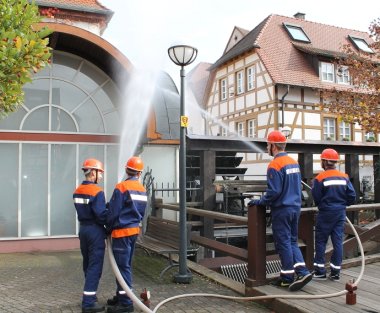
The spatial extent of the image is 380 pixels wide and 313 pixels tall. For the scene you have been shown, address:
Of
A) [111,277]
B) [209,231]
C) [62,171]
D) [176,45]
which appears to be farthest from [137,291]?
[62,171]

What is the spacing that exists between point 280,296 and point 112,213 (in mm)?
2217

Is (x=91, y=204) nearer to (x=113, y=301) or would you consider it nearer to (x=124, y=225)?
(x=124, y=225)

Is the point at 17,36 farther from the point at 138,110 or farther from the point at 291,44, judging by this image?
the point at 291,44

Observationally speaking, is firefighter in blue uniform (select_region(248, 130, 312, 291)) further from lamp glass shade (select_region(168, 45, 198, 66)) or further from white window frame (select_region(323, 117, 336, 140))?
white window frame (select_region(323, 117, 336, 140))

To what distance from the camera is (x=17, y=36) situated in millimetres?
6152

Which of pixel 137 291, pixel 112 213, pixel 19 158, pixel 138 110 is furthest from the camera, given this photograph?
pixel 138 110

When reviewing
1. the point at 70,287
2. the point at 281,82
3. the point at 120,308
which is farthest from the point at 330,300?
the point at 281,82

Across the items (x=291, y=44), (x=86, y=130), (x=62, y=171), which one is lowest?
(x=62, y=171)

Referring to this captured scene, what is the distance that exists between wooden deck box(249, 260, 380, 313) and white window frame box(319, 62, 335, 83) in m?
20.8

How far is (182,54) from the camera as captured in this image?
Answer: 266 inches

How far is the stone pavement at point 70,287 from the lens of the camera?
559 cm

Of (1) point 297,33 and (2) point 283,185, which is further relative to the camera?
(1) point 297,33

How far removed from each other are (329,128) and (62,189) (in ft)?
61.1

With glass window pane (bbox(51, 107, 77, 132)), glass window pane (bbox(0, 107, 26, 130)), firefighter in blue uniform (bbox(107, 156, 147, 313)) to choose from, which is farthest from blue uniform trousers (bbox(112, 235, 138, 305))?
glass window pane (bbox(0, 107, 26, 130))
